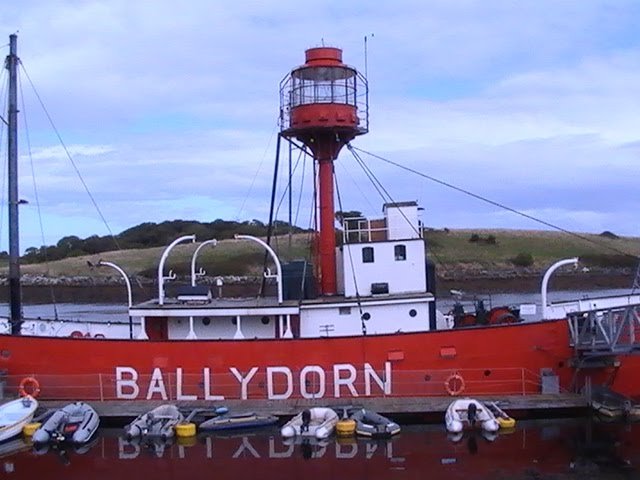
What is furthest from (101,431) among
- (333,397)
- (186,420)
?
(333,397)

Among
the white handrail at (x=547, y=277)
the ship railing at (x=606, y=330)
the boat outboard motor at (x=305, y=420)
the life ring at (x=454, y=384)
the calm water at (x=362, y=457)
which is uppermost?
the white handrail at (x=547, y=277)

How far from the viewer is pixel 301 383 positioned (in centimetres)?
2425

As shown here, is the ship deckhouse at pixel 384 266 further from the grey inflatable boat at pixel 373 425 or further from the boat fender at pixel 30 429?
the boat fender at pixel 30 429

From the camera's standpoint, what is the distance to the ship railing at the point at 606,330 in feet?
74.4

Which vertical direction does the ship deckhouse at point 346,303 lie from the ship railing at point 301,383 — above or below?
above

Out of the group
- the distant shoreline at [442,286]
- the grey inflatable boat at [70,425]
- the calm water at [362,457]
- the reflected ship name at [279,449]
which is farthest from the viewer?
the distant shoreline at [442,286]

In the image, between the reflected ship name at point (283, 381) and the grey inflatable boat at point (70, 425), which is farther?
the reflected ship name at point (283, 381)

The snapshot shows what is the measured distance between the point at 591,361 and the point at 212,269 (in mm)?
54350

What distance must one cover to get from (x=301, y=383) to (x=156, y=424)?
3709mm

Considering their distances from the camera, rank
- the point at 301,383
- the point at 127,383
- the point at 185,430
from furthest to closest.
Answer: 1. the point at 127,383
2. the point at 301,383
3. the point at 185,430

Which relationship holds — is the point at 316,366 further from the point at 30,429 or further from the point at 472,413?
the point at 30,429

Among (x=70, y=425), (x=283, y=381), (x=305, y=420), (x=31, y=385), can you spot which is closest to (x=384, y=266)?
(x=283, y=381)

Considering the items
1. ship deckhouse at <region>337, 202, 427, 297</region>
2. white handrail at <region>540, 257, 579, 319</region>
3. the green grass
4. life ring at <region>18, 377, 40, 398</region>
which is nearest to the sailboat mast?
life ring at <region>18, 377, 40, 398</region>

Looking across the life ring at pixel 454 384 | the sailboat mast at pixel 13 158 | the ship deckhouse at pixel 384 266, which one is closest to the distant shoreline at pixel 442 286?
the sailboat mast at pixel 13 158
